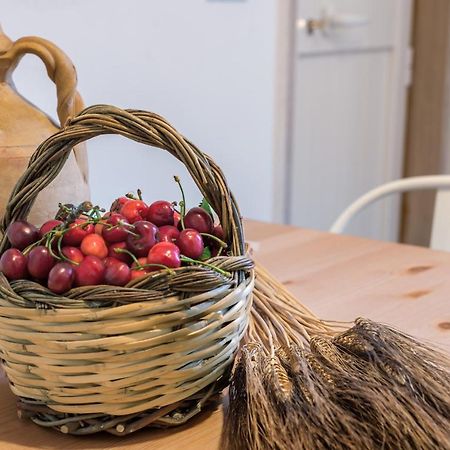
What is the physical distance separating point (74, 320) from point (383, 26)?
2171mm

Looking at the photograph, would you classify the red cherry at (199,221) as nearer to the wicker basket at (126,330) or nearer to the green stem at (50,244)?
the wicker basket at (126,330)

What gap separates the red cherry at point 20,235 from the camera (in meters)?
0.67

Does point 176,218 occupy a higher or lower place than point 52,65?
lower

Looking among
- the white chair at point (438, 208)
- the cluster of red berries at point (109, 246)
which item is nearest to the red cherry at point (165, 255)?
the cluster of red berries at point (109, 246)

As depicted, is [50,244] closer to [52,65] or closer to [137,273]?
[137,273]

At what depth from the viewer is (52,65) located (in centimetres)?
98

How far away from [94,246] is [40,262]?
0.16 feet

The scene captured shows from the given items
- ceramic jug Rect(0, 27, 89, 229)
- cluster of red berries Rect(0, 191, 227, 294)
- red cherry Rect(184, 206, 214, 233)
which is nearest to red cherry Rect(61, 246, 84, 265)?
cluster of red berries Rect(0, 191, 227, 294)

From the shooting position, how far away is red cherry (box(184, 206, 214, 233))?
2.23 feet

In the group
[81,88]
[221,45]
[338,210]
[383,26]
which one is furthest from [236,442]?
[383,26]

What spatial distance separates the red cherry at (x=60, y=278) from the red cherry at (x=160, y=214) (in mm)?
106

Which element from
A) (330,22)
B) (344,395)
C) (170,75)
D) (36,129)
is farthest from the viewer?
(330,22)

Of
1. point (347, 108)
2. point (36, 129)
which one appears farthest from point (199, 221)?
point (347, 108)

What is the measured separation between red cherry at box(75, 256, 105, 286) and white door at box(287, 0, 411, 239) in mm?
1601
